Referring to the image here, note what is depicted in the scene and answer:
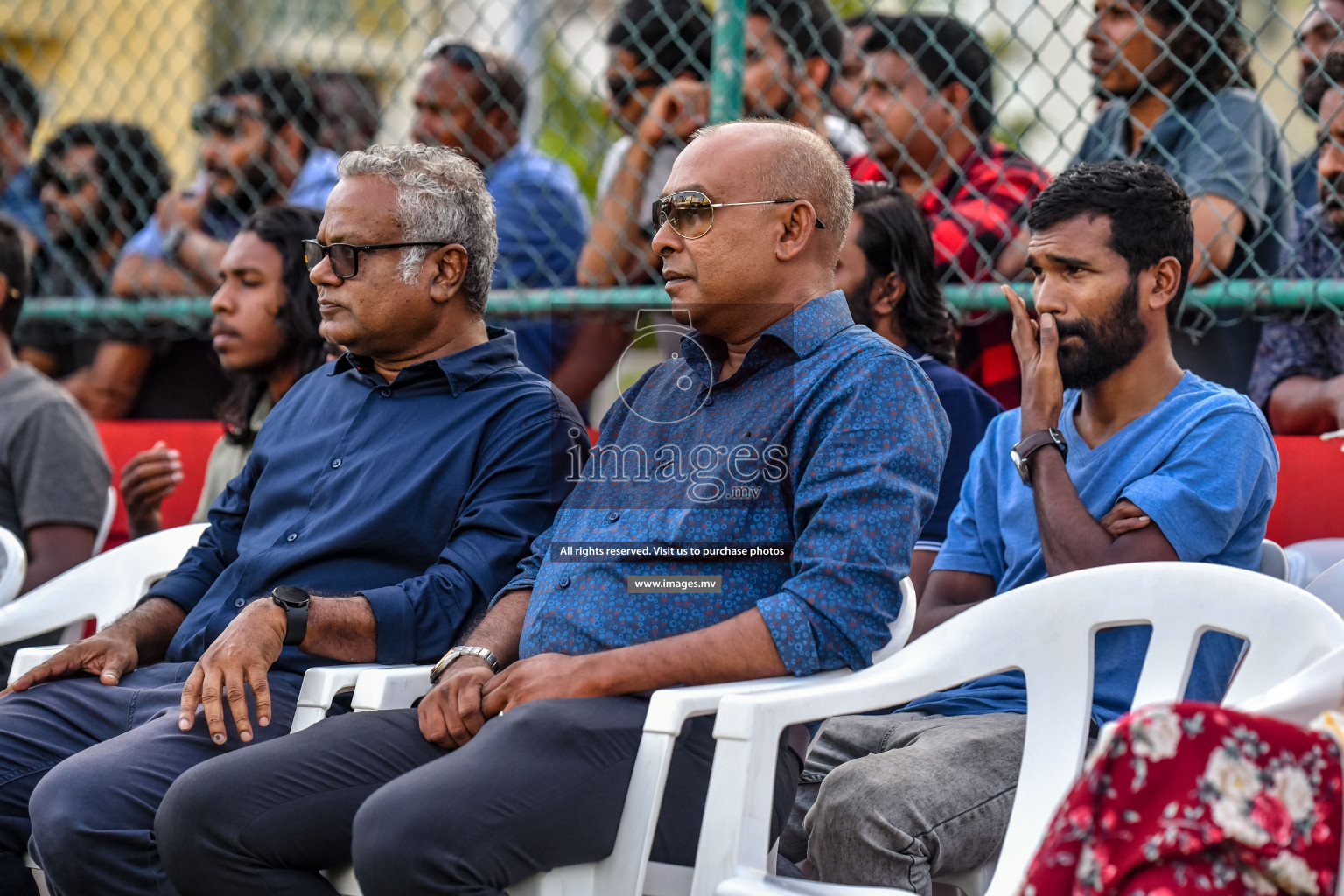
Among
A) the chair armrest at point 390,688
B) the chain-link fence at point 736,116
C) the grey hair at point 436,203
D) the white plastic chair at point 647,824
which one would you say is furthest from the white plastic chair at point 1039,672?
the chain-link fence at point 736,116

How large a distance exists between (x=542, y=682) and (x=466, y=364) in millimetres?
951

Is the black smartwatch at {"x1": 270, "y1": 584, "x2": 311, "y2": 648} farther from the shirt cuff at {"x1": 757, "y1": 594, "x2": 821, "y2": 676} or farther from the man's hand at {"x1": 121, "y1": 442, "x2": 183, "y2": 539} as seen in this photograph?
the man's hand at {"x1": 121, "y1": 442, "x2": 183, "y2": 539}

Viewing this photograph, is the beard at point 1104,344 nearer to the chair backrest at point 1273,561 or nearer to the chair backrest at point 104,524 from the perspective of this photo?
the chair backrest at point 1273,561

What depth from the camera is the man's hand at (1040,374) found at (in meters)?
2.86

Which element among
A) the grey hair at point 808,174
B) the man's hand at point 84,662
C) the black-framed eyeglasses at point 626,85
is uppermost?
the grey hair at point 808,174

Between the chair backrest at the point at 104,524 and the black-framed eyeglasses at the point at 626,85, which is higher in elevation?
the black-framed eyeglasses at the point at 626,85

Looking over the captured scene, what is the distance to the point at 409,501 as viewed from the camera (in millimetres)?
2971

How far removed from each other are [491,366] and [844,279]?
0.92 metres

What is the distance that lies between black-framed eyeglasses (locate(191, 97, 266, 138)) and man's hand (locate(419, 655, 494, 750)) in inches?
142

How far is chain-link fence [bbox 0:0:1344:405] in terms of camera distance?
371 centimetres

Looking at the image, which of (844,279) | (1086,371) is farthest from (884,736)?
(844,279)

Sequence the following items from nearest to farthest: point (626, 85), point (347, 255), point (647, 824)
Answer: point (647, 824) < point (347, 255) < point (626, 85)

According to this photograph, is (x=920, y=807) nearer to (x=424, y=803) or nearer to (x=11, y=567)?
(x=424, y=803)

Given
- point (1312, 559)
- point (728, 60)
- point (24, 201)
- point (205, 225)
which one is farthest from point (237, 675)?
point (24, 201)
